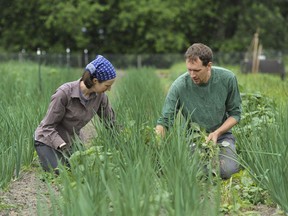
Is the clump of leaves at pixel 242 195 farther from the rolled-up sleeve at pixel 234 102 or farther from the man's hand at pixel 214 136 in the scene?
the rolled-up sleeve at pixel 234 102

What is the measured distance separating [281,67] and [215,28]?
16047 millimetres

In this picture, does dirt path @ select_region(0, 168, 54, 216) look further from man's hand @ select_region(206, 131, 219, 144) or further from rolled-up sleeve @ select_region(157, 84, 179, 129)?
man's hand @ select_region(206, 131, 219, 144)

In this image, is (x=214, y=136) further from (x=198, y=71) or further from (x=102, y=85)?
(x=102, y=85)

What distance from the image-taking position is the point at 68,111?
442 cm

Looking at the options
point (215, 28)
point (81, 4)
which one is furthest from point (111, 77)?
point (215, 28)

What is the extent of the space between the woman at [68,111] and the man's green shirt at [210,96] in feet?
1.65

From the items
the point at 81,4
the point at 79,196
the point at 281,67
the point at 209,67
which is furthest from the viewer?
the point at 81,4

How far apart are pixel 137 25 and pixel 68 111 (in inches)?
1047

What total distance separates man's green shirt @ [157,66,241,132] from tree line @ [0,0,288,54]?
24486mm

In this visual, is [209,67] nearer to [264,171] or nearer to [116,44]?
[264,171]

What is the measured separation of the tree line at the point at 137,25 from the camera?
97.2 feet

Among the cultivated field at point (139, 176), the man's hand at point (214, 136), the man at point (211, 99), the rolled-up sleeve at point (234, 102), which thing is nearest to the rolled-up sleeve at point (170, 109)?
the man at point (211, 99)

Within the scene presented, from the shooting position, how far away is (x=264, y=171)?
3285 mm

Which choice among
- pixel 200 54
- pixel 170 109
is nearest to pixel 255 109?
pixel 170 109
